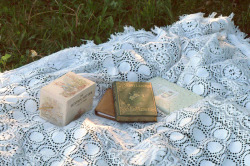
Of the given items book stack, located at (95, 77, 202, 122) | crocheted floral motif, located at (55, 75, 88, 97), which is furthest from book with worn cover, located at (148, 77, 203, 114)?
crocheted floral motif, located at (55, 75, 88, 97)

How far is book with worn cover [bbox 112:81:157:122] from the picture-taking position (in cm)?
183

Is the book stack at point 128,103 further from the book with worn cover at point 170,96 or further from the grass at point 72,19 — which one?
the grass at point 72,19

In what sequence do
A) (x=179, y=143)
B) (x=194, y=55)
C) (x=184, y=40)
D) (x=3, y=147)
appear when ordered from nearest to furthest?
1. (x=3, y=147)
2. (x=179, y=143)
3. (x=194, y=55)
4. (x=184, y=40)

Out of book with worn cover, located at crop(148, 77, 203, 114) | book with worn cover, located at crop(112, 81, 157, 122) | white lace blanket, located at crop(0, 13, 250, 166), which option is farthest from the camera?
book with worn cover, located at crop(148, 77, 203, 114)

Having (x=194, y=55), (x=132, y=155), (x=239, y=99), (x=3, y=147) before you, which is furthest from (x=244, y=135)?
(x=3, y=147)

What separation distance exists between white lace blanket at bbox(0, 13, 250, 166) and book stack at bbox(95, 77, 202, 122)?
0.16 ft

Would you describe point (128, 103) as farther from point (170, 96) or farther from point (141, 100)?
point (170, 96)

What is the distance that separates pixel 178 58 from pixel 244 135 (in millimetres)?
842

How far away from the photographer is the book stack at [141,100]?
72.6 inches

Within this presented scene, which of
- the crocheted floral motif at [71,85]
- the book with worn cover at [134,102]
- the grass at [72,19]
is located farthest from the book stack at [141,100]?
the grass at [72,19]

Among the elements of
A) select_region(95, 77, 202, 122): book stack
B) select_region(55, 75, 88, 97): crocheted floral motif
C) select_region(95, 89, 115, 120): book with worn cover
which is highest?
select_region(55, 75, 88, 97): crocheted floral motif

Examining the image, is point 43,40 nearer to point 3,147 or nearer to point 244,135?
point 3,147

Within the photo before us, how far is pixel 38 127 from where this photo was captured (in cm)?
171

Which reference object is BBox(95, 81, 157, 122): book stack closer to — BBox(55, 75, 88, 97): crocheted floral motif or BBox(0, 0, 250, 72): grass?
BBox(55, 75, 88, 97): crocheted floral motif
